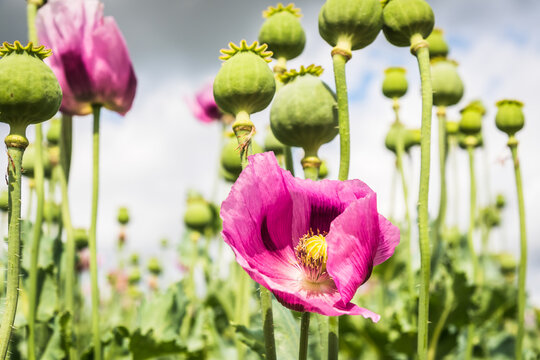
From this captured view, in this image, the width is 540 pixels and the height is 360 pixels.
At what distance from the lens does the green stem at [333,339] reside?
96 centimetres

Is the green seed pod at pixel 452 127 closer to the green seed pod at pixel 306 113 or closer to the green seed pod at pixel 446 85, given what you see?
the green seed pod at pixel 446 85

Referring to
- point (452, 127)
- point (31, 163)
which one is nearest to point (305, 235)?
point (31, 163)

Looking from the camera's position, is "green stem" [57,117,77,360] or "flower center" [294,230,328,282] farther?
"green stem" [57,117,77,360]

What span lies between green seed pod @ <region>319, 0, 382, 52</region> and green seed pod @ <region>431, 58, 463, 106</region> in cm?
97

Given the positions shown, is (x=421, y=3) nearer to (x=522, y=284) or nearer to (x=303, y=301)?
(x=303, y=301)

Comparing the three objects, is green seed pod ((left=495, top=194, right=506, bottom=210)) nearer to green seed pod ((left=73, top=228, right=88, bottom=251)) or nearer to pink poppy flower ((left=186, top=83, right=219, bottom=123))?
pink poppy flower ((left=186, top=83, right=219, bottom=123))

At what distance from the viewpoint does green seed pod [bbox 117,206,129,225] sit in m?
3.60

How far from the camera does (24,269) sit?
6.23 ft

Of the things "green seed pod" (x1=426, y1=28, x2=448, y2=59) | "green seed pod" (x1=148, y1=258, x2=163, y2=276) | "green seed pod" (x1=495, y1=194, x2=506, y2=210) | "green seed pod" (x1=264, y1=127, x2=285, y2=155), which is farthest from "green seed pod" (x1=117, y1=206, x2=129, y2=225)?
"green seed pod" (x1=495, y1=194, x2=506, y2=210)

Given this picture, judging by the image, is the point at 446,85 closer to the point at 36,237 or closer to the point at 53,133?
the point at 36,237

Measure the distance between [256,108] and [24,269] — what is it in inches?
50.0

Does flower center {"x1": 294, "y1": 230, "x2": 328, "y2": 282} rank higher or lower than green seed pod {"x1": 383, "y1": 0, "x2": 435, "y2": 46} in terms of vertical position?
lower

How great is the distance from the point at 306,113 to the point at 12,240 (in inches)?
23.9

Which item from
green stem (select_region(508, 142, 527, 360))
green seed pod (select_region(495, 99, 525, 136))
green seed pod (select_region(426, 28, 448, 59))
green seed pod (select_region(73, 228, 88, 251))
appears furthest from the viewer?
green seed pod (select_region(73, 228, 88, 251))
